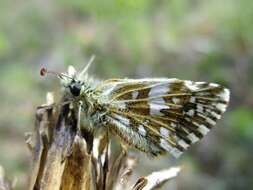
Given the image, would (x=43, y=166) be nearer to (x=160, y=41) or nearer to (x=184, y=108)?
(x=184, y=108)

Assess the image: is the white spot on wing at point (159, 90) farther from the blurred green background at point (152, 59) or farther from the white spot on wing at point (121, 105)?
the blurred green background at point (152, 59)

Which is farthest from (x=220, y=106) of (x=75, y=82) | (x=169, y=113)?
(x=75, y=82)

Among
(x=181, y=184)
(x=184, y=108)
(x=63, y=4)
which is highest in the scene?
(x=63, y=4)

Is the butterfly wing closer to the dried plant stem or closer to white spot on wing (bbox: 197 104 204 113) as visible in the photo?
white spot on wing (bbox: 197 104 204 113)

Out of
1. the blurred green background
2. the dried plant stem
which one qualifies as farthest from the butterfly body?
the blurred green background

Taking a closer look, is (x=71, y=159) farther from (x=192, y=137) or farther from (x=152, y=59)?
(x=152, y=59)

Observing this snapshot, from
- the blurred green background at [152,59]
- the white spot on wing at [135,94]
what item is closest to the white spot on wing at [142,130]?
the white spot on wing at [135,94]

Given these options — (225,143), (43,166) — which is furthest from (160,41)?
(43,166)
